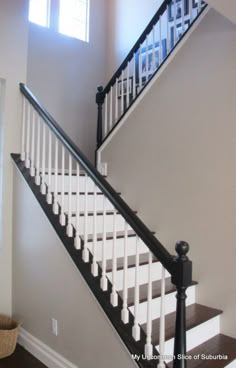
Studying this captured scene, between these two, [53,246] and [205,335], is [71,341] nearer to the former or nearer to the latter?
[53,246]

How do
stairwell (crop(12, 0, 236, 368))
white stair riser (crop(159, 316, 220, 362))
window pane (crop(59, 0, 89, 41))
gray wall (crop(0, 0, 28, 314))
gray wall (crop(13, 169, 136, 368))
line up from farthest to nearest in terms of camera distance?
1. window pane (crop(59, 0, 89, 41))
2. gray wall (crop(0, 0, 28, 314))
3. white stair riser (crop(159, 316, 220, 362))
4. gray wall (crop(13, 169, 136, 368))
5. stairwell (crop(12, 0, 236, 368))

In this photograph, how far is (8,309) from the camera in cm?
314

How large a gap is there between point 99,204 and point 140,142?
857mm

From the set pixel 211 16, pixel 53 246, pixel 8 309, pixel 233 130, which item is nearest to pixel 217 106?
pixel 233 130

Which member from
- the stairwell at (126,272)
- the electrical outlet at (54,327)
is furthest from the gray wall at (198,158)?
the electrical outlet at (54,327)

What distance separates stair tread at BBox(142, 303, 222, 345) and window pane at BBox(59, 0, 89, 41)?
171 inches

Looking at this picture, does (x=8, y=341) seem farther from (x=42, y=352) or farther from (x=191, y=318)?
(x=191, y=318)

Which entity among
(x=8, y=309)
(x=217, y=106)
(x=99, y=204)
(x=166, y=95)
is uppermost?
(x=166, y=95)

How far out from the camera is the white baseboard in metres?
2.52

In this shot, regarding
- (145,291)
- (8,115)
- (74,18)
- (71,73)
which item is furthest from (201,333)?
(74,18)

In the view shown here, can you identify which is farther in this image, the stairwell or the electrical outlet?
the electrical outlet

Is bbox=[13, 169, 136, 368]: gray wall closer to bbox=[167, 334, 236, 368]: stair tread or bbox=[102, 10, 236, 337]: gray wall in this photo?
bbox=[167, 334, 236, 368]: stair tread

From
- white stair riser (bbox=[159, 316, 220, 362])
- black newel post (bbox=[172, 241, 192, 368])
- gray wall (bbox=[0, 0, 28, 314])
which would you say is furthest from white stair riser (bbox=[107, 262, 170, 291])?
gray wall (bbox=[0, 0, 28, 314])

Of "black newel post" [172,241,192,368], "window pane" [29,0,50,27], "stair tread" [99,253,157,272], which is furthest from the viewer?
"window pane" [29,0,50,27]
